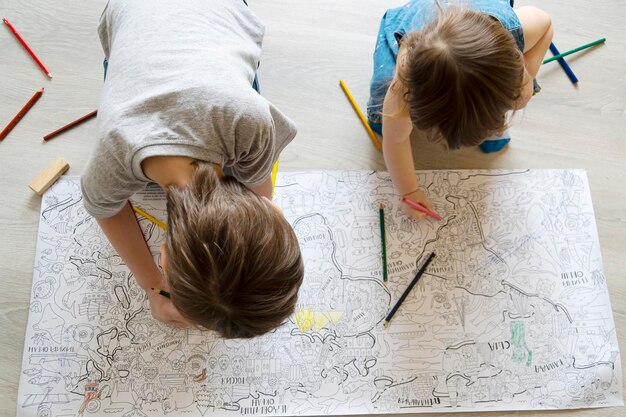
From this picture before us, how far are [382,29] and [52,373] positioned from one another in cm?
70

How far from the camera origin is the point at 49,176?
80 cm

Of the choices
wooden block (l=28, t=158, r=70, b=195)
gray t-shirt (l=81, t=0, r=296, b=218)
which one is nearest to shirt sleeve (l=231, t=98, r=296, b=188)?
gray t-shirt (l=81, t=0, r=296, b=218)

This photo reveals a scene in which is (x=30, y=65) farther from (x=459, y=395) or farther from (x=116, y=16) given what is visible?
(x=459, y=395)

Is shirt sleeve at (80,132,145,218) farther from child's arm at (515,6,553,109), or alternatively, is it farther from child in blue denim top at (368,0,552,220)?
child's arm at (515,6,553,109)

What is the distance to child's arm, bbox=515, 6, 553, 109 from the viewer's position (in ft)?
2.43

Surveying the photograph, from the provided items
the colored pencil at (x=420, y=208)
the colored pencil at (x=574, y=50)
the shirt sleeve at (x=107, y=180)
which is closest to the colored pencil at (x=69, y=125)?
the shirt sleeve at (x=107, y=180)

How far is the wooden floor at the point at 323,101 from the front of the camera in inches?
31.8

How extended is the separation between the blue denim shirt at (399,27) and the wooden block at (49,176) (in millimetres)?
491

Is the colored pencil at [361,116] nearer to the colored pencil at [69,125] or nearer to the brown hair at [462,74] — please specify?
the brown hair at [462,74]

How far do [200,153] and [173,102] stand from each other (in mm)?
57

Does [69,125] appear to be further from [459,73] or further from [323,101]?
[459,73]

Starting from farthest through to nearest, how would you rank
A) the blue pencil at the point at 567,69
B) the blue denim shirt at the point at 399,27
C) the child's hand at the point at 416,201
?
the blue pencil at the point at 567,69 → the child's hand at the point at 416,201 → the blue denim shirt at the point at 399,27

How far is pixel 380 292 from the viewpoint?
29.6 inches

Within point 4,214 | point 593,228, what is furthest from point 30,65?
point 593,228
